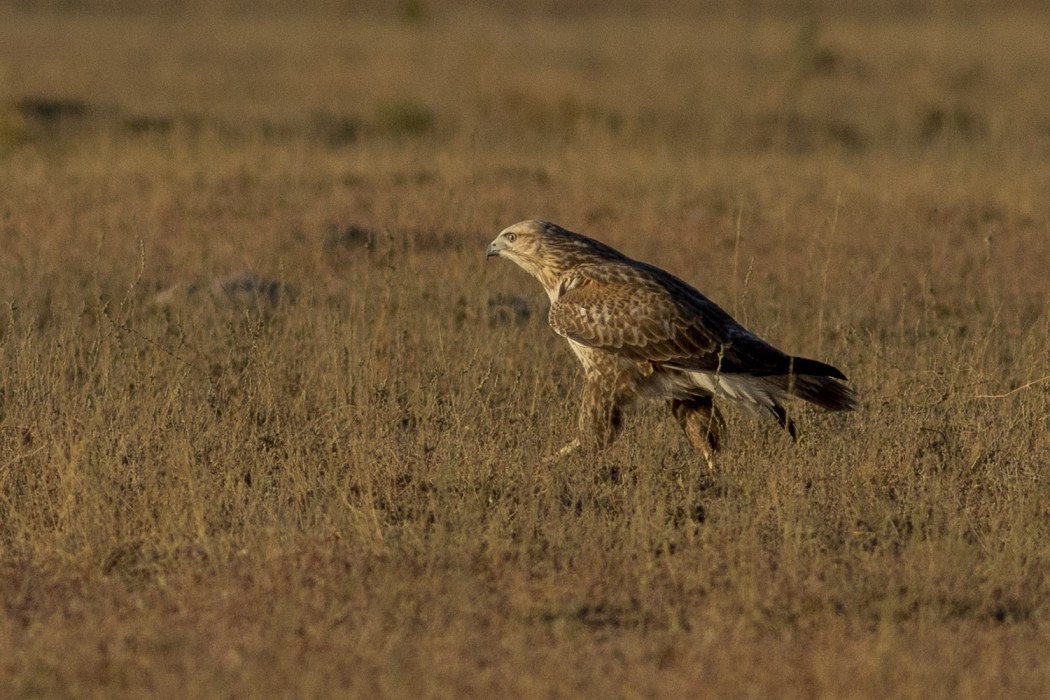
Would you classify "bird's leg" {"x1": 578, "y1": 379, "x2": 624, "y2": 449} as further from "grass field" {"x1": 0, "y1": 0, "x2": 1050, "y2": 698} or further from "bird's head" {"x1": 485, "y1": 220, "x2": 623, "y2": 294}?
"bird's head" {"x1": 485, "y1": 220, "x2": 623, "y2": 294}

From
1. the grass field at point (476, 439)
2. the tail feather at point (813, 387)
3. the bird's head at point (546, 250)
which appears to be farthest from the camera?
the bird's head at point (546, 250)

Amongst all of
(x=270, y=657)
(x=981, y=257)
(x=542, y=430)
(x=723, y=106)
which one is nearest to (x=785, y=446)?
(x=542, y=430)

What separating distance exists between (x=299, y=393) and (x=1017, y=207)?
851 cm

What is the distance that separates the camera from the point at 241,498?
6.75m

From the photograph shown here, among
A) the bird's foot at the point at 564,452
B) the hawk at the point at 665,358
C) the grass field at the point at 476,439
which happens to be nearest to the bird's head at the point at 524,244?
the hawk at the point at 665,358

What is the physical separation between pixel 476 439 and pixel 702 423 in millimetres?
1123

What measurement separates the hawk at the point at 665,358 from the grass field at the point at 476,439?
0.24 meters

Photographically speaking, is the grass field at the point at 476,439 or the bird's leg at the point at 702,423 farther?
the bird's leg at the point at 702,423

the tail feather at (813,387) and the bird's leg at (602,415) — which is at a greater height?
the tail feather at (813,387)

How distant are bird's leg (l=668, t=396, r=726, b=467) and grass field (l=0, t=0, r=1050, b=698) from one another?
0.51ft

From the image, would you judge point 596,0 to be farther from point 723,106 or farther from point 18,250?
point 18,250

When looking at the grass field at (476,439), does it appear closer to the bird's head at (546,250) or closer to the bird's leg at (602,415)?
the bird's leg at (602,415)

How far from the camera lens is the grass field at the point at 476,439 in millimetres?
5258

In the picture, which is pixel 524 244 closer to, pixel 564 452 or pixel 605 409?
pixel 605 409
